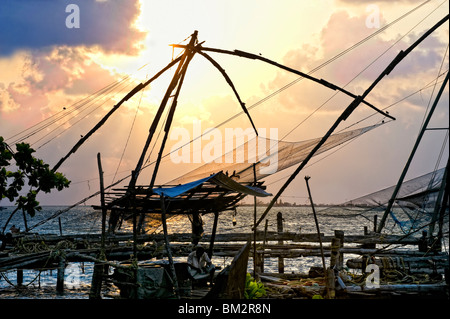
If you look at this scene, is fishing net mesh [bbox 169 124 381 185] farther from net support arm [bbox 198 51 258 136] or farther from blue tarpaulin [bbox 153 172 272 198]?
blue tarpaulin [bbox 153 172 272 198]

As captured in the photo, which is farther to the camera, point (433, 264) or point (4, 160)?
point (433, 264)

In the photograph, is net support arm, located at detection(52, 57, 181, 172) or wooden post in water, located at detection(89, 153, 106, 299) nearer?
wooden post in water, located at detection(89, 153, 106, 299)

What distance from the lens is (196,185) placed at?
9492mm

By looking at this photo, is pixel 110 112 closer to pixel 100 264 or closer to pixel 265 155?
pixel 100 264

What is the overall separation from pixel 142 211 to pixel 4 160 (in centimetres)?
375

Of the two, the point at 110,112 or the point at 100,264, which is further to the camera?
the point at 110,112

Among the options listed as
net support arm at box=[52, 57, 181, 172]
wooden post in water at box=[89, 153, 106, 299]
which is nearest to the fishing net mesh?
net support arm at box=[52, 57, 181, 172]

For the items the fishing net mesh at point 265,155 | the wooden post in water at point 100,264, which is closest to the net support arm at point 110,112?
the wooden post in water at point 100,264

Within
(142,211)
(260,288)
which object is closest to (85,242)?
(142,211)

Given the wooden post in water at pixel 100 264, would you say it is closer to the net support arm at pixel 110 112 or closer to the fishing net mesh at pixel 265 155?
the net support arm at pixel 110 112

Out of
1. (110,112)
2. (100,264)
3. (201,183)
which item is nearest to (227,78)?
(110,112)
